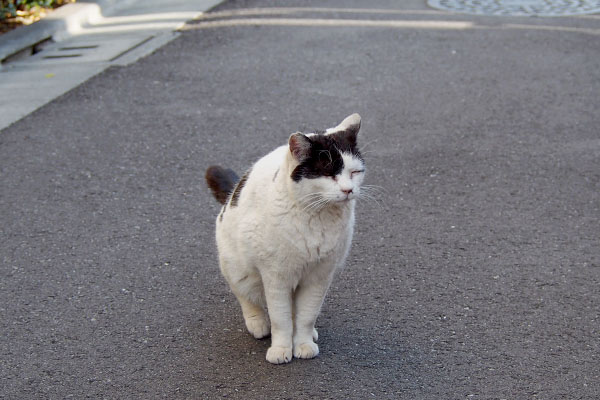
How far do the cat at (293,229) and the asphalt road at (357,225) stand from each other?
0.20m

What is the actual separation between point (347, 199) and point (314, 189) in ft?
0.45

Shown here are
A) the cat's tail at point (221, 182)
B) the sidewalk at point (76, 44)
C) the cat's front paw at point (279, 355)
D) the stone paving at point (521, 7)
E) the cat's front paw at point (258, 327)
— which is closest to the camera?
the cat's front paw at point (279, 355)

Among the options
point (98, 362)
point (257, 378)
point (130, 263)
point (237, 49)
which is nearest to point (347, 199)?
point (257, 378)

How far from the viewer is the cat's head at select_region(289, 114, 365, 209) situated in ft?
10.6

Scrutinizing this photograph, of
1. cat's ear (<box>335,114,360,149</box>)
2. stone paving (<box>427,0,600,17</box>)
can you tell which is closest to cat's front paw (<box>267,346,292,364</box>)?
cat's ear (<box>335,114,360,149</box>)

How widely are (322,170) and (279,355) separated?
886 mm

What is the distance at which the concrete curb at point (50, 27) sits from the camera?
8.55 meters

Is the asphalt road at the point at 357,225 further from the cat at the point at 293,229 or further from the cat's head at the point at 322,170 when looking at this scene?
the cat's head at the point at 322,170

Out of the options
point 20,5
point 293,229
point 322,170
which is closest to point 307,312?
point 293,229

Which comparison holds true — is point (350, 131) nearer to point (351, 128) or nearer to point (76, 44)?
point (351, 128)

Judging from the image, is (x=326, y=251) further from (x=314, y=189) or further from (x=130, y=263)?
(x=130, y=263)

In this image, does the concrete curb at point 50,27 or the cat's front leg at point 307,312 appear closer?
the cat's front leg at point 307,312

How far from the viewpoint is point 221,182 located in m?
4.12

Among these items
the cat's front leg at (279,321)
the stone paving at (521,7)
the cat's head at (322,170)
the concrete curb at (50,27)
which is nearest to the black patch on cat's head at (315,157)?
the cat's head at (322,170)
